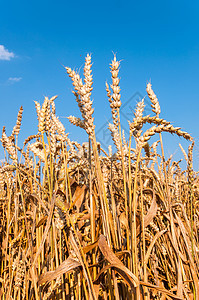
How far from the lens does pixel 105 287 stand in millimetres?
1266

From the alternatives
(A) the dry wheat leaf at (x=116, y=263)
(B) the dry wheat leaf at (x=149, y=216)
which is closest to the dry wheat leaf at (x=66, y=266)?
(A) the dry wheat leaf at (x=116, y=263)

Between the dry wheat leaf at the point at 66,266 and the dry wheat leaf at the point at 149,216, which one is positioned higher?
the dry wheat leaf at the point at 149,216

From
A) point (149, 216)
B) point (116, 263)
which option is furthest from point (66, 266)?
point (149, 216)

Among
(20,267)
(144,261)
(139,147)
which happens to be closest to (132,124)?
(139,147)

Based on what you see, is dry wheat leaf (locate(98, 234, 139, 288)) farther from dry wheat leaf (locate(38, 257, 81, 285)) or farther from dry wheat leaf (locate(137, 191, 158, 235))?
dry wheat leaf (locate(137, 191, 158, 235))

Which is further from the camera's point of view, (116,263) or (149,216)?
(149,216)

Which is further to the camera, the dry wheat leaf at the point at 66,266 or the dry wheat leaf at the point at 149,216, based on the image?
the dry wheat leaf at the point at 149,216

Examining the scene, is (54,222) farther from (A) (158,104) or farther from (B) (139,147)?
(A) (158,104)

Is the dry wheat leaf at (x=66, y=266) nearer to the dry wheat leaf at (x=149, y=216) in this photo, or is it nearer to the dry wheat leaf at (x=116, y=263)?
the dry wheat leaf at (x=116, y=263)

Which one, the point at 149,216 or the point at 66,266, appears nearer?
the point at 66,266

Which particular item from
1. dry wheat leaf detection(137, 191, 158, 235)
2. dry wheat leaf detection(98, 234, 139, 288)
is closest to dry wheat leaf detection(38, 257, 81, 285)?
dry wheat leaf detection(98, 234, 139, 288)

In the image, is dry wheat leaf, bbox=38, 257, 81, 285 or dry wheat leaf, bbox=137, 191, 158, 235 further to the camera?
dry wheat leaf, bbox=137, 191, 158, 235

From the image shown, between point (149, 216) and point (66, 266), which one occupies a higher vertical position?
point (149, 216)

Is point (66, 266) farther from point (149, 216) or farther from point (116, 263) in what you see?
point (149, 216)
